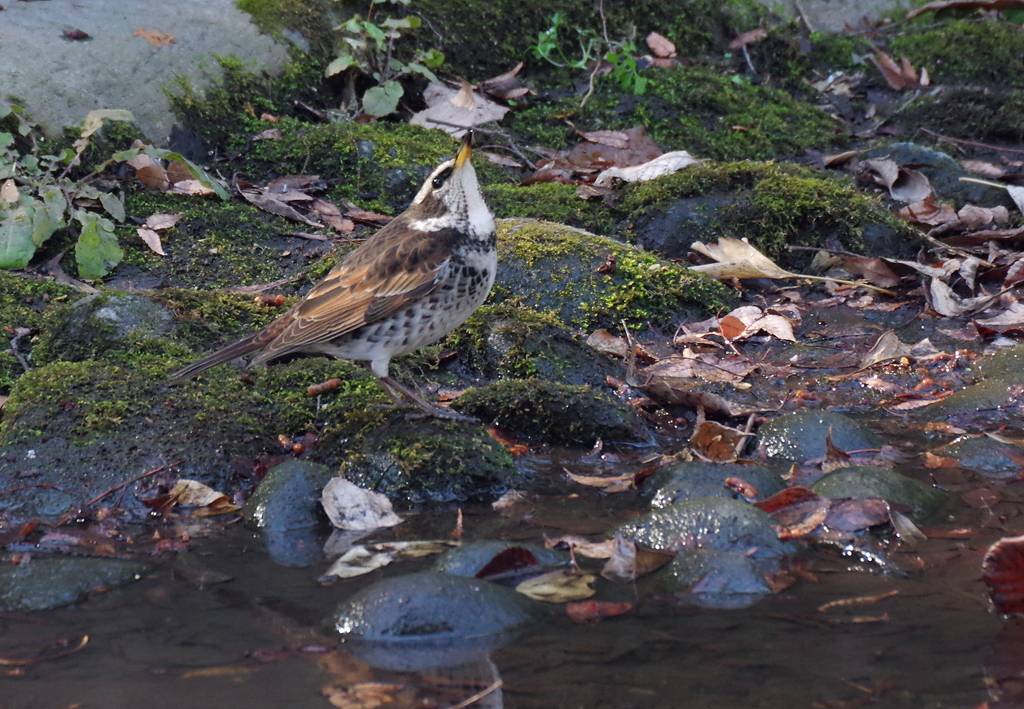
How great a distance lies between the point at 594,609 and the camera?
11.8 feet

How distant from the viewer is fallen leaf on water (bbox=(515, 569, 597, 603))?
371cm

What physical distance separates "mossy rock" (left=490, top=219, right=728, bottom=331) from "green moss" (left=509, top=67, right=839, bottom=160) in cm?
268

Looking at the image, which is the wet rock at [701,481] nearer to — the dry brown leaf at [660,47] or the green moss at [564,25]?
the green moss at [564,25]

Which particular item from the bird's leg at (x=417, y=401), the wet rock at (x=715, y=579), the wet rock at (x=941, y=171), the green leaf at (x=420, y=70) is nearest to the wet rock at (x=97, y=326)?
the bird's leg at (x=417, y=401)

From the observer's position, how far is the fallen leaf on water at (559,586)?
371 centimetres

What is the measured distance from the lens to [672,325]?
270 inches

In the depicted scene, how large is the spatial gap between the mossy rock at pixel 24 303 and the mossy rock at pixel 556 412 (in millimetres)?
2595

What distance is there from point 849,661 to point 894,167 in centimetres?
636

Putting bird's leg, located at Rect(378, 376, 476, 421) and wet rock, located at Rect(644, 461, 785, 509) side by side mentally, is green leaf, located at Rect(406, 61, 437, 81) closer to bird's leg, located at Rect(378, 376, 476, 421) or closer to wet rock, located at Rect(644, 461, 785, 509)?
bird's leg, located at Rect(378, 376, 476, 421)

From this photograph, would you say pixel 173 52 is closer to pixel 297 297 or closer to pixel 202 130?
pixel 202 130

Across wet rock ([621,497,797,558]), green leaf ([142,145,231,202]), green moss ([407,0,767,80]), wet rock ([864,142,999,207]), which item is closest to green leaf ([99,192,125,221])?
green leaf ([142,145,231,202])

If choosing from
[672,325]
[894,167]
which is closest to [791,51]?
[894,167]

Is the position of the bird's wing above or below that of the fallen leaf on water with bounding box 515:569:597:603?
above

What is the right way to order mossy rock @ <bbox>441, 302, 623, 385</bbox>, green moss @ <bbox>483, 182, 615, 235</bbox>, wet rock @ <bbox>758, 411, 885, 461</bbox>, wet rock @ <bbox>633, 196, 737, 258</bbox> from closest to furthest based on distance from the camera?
wet rock @ <bbox>758, 411, 885, 461</bbox> → mossy rock @ <bbox>441, 302, 623, 385</bbox> → wet rock @ <bbox>633, 196, 737, 258</bbox> → green moss @ <bbox>483, 182, 615, 235</bbox>
